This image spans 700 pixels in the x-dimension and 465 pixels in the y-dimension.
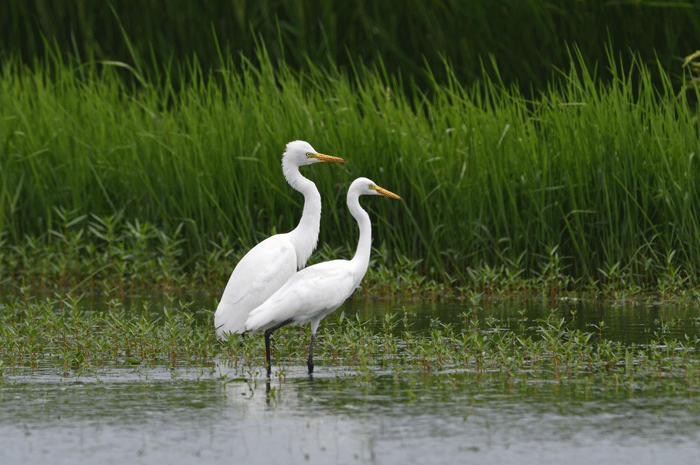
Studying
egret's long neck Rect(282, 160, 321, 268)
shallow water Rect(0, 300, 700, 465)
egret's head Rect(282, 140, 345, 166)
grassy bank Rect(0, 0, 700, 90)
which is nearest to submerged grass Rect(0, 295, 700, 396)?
shallow water Rect(0, 300, 700, 465)

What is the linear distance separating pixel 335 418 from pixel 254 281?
2703mm

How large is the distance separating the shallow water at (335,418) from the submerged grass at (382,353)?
0.43ft

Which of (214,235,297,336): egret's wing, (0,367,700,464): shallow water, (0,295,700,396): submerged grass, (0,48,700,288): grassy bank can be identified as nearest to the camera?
(0,367,700,464): shallow water

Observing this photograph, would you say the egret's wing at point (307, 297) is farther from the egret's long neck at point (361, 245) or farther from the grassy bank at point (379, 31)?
the grassy bank at point (379, 31)

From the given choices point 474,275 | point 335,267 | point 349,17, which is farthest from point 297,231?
point 349,17

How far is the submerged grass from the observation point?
22.9ft

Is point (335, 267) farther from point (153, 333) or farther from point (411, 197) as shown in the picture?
point (411, 197)

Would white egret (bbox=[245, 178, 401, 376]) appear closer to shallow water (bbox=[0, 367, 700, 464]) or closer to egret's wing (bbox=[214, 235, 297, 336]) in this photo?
egret's wing (bbox=[214, 235, 297, 336])

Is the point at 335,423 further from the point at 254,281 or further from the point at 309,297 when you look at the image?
the point at 254,281

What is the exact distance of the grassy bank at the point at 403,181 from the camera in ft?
36.1

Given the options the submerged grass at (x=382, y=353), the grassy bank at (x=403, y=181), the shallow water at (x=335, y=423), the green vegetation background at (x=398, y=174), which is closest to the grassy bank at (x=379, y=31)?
the green vegetation background at (x=398, y=174)

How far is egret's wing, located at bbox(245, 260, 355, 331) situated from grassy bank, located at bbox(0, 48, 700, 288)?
3324 mm

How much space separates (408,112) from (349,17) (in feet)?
22.2

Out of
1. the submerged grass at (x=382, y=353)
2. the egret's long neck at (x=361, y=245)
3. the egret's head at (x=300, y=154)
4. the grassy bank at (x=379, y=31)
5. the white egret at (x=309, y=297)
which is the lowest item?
the submerged grass at (x=382, y=353)
